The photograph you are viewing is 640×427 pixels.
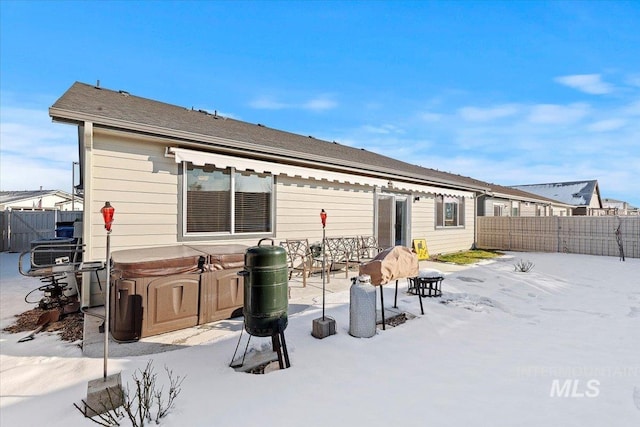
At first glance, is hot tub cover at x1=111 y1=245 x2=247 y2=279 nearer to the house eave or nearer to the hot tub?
the hot tub

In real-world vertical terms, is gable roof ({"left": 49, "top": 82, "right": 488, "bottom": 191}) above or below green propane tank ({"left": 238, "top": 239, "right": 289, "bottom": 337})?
above

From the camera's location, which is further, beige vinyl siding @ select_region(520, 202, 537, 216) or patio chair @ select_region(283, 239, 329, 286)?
beige vinyl siding @ select_region(520, 202, 537, 216)

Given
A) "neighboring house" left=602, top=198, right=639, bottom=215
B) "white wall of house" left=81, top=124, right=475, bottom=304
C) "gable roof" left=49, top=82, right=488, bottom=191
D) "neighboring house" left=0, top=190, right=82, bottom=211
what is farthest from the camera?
"neighboring house" left=602, top=198, right=639, bottom=215

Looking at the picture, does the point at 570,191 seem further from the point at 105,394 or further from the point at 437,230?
the point at 105,394

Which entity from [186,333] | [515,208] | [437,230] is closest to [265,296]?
[186,333]

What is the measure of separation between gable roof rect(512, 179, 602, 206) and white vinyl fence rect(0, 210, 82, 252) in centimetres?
4578

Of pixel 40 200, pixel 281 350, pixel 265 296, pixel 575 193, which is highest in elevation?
pixel 575 193

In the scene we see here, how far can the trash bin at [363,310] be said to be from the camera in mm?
4617

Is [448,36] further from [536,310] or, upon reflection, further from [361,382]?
[361,382]

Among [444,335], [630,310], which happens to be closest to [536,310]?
[630,310]

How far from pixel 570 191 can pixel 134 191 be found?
4529 centimetres

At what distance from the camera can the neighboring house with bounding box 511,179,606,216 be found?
3284cm

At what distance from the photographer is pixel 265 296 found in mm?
3662

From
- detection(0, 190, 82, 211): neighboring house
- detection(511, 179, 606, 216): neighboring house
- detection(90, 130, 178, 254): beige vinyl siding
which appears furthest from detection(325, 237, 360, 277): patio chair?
detection(511, 179, 606, 216): neighboring house
